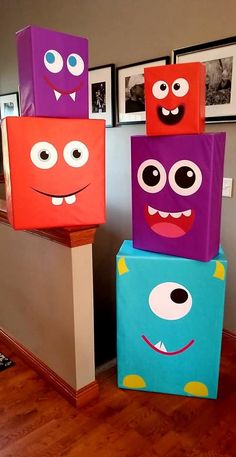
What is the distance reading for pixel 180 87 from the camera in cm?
146

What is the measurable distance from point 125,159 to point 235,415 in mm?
1883

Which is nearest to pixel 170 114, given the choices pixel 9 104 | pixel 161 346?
pixel 161 346

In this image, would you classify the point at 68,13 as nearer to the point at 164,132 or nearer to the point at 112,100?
the point at 112,100

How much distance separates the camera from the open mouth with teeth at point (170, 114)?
1483 mm

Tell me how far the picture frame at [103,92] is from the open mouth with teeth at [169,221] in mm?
1425

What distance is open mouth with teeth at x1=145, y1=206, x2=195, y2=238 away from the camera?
5.13ft

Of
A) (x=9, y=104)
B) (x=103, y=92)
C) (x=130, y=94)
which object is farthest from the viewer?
(x=9, y=104)

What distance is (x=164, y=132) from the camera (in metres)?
1.54

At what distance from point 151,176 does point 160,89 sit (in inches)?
14.4

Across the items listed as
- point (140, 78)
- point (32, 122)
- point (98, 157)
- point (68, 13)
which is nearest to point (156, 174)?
point (98, 157)

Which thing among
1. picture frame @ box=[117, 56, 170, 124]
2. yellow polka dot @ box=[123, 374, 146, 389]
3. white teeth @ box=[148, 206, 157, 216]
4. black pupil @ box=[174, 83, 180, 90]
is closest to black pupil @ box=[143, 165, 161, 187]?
white teeth @ box=[148, 206, 157, 216]

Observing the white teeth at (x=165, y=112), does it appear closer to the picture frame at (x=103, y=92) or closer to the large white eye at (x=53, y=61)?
the large white eye at (x=53, y=61)

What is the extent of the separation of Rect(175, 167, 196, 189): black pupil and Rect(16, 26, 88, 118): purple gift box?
48 centimetres

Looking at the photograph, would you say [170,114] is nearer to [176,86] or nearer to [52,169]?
[176,86]
